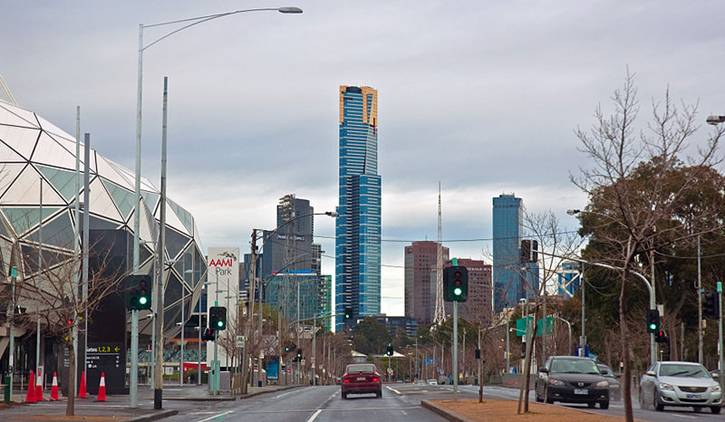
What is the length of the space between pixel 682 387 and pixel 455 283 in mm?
8365

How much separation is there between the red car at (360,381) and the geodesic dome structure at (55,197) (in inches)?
718

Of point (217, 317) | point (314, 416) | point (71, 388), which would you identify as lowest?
point (314, 416)

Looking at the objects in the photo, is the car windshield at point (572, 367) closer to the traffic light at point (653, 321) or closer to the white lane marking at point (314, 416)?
the white lane marking at point (314, 416)

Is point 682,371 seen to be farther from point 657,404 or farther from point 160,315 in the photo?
point 160,315

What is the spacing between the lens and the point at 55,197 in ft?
238

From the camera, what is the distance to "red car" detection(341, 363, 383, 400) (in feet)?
161

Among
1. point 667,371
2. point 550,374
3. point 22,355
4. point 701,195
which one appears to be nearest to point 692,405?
point 667,371

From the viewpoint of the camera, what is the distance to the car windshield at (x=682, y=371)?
120 ft

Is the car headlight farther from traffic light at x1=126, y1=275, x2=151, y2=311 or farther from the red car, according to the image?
traffic light at x1=126, y1=275, x2=151, y2=311

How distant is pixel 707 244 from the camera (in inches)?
2527

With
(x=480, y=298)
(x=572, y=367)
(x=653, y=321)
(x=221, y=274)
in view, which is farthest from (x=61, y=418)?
(x=221, y=274)

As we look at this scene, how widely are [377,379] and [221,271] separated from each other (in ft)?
232

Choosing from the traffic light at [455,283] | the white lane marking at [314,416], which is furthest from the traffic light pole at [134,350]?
the traffic light at [455,283]

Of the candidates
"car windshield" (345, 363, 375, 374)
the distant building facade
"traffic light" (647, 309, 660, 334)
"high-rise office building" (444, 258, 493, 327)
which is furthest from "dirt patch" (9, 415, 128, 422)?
"high-rise office building" (444, 258, 493, 327)
